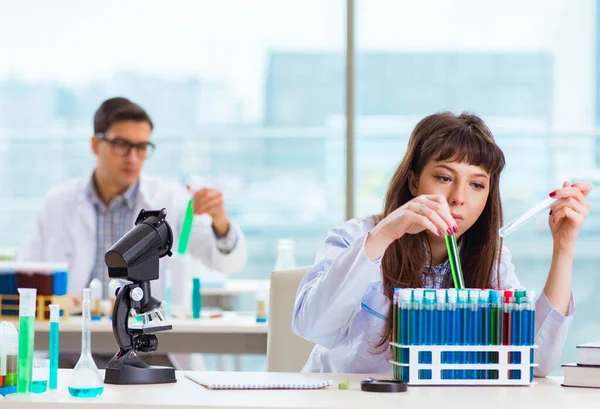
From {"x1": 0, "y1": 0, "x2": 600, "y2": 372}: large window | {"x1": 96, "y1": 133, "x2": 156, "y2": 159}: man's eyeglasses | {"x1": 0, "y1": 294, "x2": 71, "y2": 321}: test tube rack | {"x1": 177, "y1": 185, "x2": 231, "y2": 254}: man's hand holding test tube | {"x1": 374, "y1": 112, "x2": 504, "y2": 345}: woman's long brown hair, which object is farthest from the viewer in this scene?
{"x1": 0, "y1": 0, "x2": 600, "y2": 372}: large window

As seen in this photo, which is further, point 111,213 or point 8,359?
point 111,213

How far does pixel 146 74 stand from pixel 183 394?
5252 millimetres

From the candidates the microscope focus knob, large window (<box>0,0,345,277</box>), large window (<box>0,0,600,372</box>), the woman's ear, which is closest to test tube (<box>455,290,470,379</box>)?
the woman's ear

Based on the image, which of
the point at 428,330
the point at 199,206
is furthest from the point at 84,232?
the point at 428,330

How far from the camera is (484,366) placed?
5.56 feet

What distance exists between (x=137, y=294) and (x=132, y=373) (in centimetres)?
14

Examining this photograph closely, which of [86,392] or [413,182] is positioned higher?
[413,182]

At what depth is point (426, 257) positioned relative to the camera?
80.2 inches

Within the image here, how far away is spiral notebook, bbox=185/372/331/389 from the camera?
65.2 inches

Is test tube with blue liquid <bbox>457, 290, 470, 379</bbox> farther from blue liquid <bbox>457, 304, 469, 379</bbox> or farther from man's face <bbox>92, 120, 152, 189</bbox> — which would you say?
man's face <bbox>92, 120, 152, 189</bbox>

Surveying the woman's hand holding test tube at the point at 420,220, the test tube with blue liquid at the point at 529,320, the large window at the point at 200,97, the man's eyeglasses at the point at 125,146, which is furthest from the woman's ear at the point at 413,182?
the large window at the point at 200,97

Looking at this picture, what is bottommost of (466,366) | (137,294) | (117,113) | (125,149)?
(466,366)

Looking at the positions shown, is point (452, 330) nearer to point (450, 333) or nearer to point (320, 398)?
point (450, 333)

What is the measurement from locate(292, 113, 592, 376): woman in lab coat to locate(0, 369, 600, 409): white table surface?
0.68 ft
